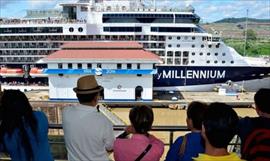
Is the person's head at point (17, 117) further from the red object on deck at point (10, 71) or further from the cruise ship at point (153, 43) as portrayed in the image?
the red object on deck at point (10, 71)

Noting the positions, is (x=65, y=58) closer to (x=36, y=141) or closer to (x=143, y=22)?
(x=143, y=22)

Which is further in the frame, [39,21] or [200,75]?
[39,21]

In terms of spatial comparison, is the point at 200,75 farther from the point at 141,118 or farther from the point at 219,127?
the point at 219,127

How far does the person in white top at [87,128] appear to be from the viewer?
2.47m

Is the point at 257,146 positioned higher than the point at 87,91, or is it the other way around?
the point at 87,91

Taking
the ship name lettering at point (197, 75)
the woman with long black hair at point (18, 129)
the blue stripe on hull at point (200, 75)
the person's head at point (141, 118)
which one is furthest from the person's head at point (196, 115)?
the ship name lettering at point (197, 75)

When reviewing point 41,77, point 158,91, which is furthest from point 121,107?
point 41,77

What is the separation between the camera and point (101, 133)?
2.46m

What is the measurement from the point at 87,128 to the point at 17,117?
0.48 m

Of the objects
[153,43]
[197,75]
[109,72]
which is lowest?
[197,75]

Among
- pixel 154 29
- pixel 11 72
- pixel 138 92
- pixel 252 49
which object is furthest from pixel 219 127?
pixel 252 49

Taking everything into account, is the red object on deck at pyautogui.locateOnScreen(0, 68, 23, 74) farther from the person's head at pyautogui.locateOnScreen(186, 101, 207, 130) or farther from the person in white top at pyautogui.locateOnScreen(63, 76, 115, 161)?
the person's head at pyautogui.locateOnScreen(186, 101, 207, 130)

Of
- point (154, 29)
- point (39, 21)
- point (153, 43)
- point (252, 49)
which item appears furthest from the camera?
point (252, 49)

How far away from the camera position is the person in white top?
8.09 ft
